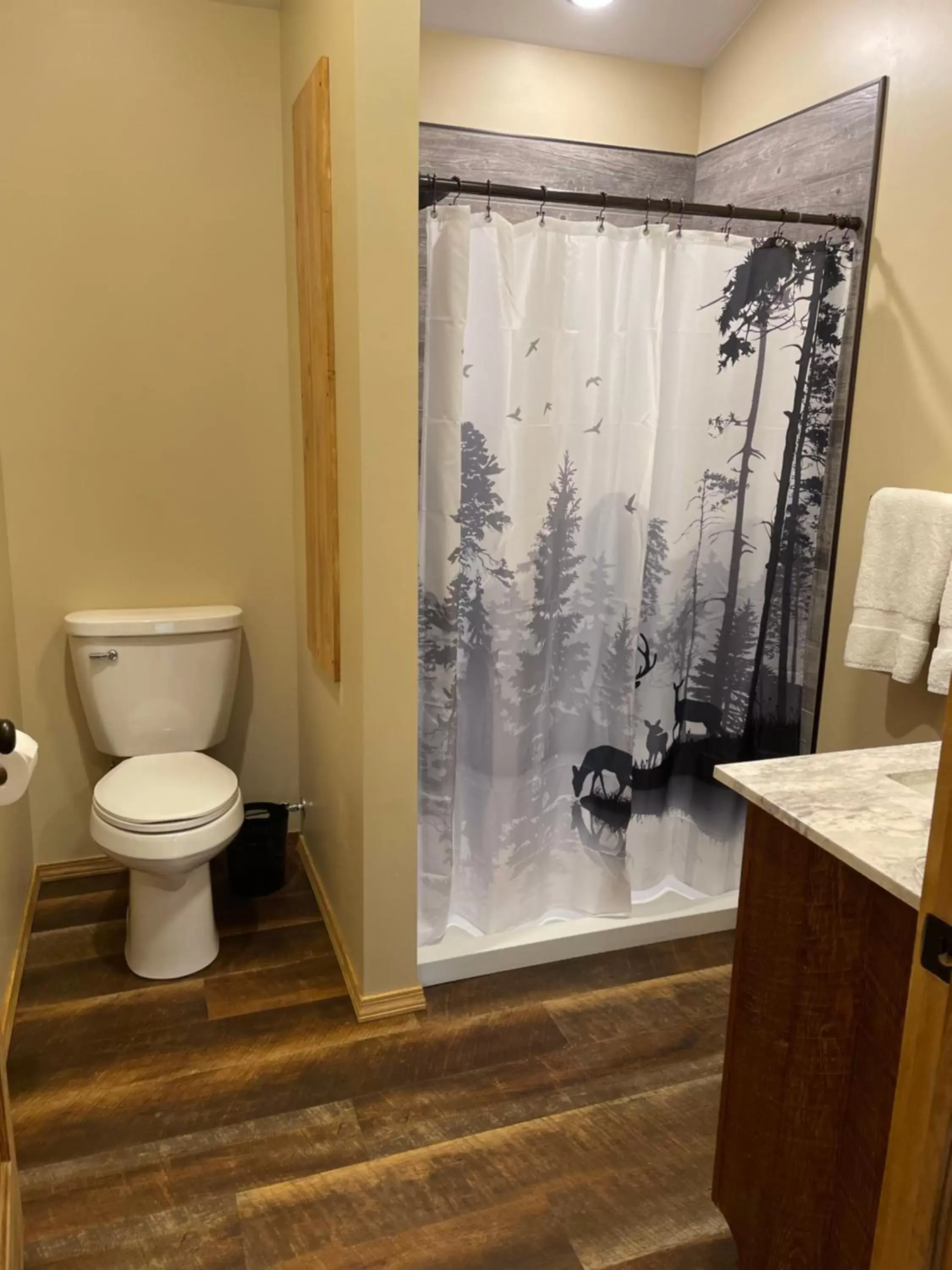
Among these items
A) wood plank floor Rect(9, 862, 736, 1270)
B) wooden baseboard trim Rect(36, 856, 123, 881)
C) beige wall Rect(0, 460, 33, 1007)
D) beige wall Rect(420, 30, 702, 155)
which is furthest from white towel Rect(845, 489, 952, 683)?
wooden baseboard trim Rect(36, 856, 123, 881)

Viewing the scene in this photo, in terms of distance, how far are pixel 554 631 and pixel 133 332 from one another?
4.94 ft

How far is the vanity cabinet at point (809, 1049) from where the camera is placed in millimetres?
1214

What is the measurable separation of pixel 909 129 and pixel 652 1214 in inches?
94.2

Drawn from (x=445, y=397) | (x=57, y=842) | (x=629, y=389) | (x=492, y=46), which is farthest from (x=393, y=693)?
(x=492, y=46)

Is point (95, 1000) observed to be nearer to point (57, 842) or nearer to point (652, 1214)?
point (57, 842)

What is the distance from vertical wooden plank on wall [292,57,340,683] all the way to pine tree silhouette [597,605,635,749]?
27.4 inches

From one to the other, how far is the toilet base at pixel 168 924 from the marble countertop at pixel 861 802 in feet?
4.88

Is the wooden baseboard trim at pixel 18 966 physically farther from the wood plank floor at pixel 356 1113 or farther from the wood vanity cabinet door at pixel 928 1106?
the wood vanity cabinet door at pixel 928 1106

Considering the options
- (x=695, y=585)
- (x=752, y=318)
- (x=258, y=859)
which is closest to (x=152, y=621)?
(x=258, y=859)

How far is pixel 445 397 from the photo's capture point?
6.68ft

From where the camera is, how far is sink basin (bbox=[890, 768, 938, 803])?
1.45 meters

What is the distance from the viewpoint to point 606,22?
8.74 feet

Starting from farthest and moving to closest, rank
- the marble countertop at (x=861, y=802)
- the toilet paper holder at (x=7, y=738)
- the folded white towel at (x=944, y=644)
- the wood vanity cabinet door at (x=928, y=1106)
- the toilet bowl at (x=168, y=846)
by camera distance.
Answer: the toilet bowl at (x=168, y=846), the folded white towel at (x=944, y=644), the toilet paper holder at (x=7, y=738), the marble countertop at (x=861, y=802), the wood vanity cabinet door at (x=928, y=1106)

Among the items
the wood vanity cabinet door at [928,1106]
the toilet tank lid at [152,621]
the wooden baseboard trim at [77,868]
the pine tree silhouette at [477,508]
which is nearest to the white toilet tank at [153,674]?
the toilet tank lid at [152,621]
